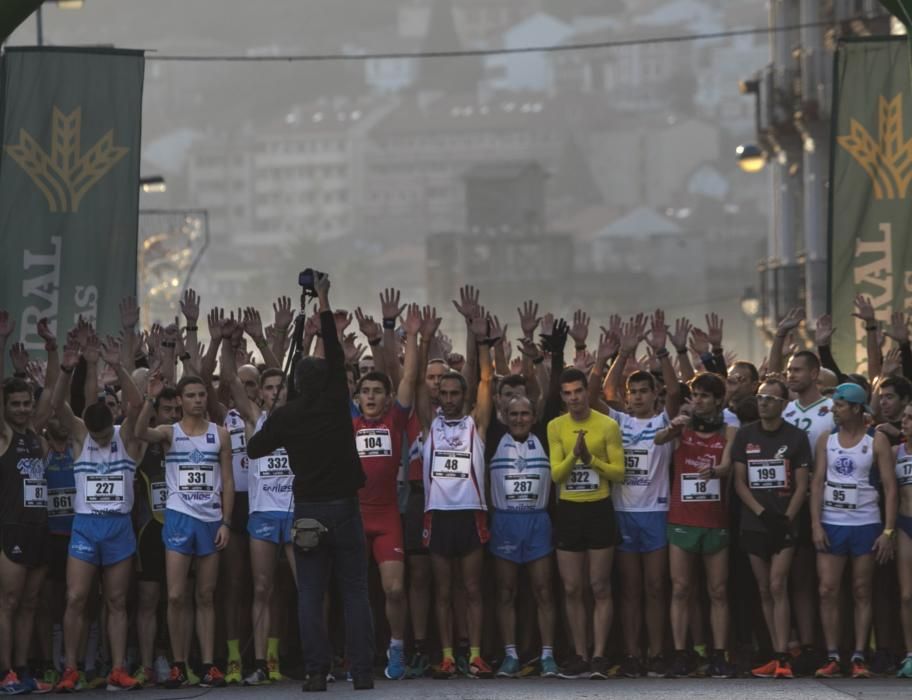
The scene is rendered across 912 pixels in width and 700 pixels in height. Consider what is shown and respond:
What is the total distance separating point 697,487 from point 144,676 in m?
3.31

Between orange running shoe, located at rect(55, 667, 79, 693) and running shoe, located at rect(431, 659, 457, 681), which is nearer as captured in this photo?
orange running shoe, located at rect(55, 667, 79, 693)

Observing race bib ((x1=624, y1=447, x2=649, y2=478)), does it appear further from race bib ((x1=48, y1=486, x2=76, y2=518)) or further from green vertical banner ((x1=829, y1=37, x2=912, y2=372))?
green vertical banner ((x1=829, y1=37, x2=912, y2=372))

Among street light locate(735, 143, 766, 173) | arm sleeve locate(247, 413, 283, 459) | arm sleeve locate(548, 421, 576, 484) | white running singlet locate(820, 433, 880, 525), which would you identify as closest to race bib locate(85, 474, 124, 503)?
arm sleeve locate(247, 413, 283, 459)

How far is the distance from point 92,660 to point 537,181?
134 m

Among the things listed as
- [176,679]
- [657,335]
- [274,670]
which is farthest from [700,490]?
[176,679]

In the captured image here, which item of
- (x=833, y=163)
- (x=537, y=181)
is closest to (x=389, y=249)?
(x=537, y=181)

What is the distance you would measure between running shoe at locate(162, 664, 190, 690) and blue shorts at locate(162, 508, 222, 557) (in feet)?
2.12

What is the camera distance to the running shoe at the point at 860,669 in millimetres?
11289

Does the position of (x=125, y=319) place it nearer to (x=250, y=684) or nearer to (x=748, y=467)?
(x=250, y=684)

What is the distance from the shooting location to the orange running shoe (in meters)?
11.0

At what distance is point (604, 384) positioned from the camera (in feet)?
41.9

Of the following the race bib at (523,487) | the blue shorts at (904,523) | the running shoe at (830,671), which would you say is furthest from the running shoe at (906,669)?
the race bib at (523,487)

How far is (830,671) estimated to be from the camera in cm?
1133

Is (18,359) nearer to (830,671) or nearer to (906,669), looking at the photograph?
(830,671)
